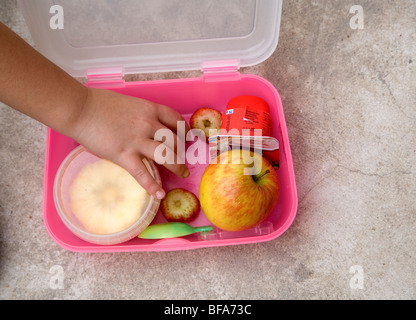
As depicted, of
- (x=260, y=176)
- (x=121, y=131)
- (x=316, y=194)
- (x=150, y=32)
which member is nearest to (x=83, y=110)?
(x=121, y=131)

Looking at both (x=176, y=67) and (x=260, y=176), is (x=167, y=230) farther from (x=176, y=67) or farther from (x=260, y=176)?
(x=176, y=67)

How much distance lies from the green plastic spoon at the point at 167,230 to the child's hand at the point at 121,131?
5cm

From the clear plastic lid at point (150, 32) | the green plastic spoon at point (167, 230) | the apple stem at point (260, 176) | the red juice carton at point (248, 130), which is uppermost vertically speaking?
the clear plastic lid at point (150, 32)

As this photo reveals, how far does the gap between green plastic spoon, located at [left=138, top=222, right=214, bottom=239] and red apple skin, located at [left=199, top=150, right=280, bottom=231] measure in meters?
0.05

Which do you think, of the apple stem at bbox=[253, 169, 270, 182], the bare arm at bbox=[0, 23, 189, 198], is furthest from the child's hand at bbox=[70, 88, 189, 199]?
the apple stem at bbox=[253, 169, 270, 182]

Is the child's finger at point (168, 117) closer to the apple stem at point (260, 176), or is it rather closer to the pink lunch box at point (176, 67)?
the pink lunch box at point (176, 67)

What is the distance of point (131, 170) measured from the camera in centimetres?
59

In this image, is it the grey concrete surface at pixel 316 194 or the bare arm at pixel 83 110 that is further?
the grey concrete surface at pixel 316 194

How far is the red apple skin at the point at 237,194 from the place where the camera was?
56cm

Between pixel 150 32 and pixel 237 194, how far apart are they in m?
0.31

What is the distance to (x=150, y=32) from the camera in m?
0.63

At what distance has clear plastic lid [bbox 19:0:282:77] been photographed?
60 cm

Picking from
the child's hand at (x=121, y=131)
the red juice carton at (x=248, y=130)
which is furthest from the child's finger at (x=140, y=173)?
the red juice carton at (x=248, y=130)
